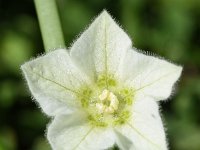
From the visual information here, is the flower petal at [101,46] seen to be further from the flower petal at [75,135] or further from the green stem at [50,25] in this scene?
the flower petal at [75,135]

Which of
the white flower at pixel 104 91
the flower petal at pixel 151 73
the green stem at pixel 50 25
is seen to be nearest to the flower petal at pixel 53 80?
the white flower at pixel 104 91

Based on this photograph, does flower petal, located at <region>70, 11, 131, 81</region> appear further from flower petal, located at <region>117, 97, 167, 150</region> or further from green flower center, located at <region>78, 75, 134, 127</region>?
flower petal, located at <region>117, 97, 167, 150</region>

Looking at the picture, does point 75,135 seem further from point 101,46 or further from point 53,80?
point 101,46

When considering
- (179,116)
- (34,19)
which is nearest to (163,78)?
(179,116)

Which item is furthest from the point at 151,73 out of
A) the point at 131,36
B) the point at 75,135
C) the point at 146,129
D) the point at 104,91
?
the point at 131,36

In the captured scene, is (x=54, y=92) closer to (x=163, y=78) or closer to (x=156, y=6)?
(x=163, y=78)

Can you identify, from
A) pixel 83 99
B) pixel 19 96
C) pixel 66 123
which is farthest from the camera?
pixel 19 96
